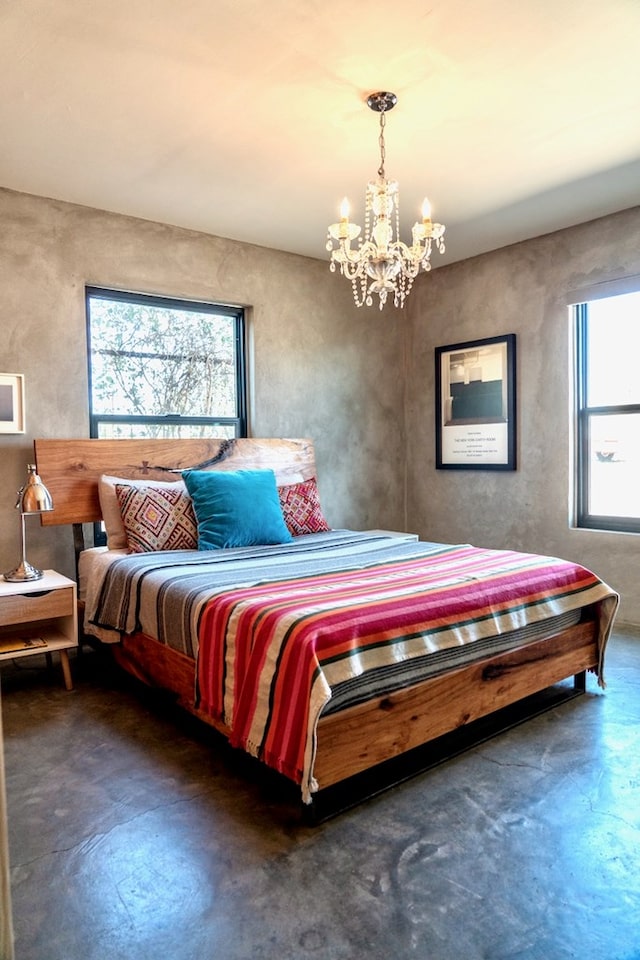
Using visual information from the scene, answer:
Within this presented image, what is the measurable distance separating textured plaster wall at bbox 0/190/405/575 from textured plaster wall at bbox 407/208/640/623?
12.4 inches

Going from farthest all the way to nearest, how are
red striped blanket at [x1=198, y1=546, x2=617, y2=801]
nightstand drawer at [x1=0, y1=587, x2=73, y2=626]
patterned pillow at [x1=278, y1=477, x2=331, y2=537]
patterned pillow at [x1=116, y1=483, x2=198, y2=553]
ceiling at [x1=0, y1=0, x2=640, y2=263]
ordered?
patterned pillow at [x1=278, y1=477, x2=331, y2=537] < patterned pillow at [x1=116, y1=483, x2=198, y2=553] < nightstand drawer at [x1=0, y1=587, x2=73, y2=626] < ceiling at [x1=0, y1=0, x2=640, y2=263] < red striped blanket at [x1=198, y1=546, x2=617, y2=801]

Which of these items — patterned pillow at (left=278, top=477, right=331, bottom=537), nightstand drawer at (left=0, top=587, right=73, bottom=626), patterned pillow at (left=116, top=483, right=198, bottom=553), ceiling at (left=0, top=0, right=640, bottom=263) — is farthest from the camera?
patterned pillow at (left=278, top=477, right=331, bottom=537)

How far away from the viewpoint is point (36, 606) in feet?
9.11

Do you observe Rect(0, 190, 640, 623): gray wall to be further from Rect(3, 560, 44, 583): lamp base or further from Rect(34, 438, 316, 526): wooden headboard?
Rect(3, 560, 44, 583): lamp base

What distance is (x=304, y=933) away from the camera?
1368 millimetres

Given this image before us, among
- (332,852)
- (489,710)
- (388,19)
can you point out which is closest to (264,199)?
(388,19)

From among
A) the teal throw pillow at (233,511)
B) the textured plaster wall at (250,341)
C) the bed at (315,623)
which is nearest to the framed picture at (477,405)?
the textured plaster wall at (250,341)

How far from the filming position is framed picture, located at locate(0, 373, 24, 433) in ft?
10.3

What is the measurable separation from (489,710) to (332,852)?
886mm

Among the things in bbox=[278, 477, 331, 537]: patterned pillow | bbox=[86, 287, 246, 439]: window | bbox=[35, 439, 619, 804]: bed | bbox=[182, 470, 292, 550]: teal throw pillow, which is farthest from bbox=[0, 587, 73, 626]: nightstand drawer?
bbox=[278, 477, 331, 537]: patterned pillow

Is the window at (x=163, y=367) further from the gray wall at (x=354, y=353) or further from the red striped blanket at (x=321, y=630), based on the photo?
the red striped blanket at (x=321, y=630)

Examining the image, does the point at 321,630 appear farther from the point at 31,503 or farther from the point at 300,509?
the point at 300,509

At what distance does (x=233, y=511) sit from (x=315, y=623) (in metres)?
1.50

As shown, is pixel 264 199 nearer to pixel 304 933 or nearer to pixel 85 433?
pixel 85 433
